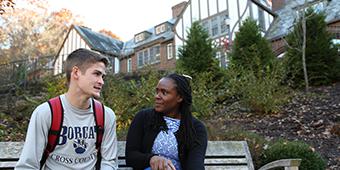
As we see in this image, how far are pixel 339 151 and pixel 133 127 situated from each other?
12.6 feet

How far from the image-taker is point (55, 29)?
30312 mm

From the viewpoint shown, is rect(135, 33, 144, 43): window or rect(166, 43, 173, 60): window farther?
rect(135, 33, 144, 43): window

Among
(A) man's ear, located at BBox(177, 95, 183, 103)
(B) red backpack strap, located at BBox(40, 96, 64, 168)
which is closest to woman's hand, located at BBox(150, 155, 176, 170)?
(A) man's ear, located at BBox(177, 95, 183, 103)

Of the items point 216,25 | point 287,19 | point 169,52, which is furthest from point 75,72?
point 169,52

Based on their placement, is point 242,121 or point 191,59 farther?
point 191,59

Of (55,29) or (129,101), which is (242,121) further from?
(55,29)

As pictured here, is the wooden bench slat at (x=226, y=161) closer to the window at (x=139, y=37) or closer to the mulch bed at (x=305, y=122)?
the mulch bed at (x=305, y=122)

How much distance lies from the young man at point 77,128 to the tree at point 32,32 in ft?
88.0

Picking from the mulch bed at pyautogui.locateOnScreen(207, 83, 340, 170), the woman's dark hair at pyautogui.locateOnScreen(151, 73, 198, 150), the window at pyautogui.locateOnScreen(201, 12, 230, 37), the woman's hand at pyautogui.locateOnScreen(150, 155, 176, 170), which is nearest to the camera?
the woman's hand at pyautogui.locateOnScreen(150, 155, 176, 170)

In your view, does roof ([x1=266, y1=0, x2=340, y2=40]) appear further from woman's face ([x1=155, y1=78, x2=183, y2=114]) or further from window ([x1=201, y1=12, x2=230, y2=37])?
woman's face ([x1=155, y1=78, x2=183, y2=114])

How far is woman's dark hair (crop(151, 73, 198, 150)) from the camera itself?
274 centimetres

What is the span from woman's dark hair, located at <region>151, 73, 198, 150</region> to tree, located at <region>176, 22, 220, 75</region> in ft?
26.6

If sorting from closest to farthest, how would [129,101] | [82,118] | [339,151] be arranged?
[82,118] < [339,151] < [129,101]

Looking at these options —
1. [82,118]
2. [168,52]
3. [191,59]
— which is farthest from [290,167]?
[168,52]
